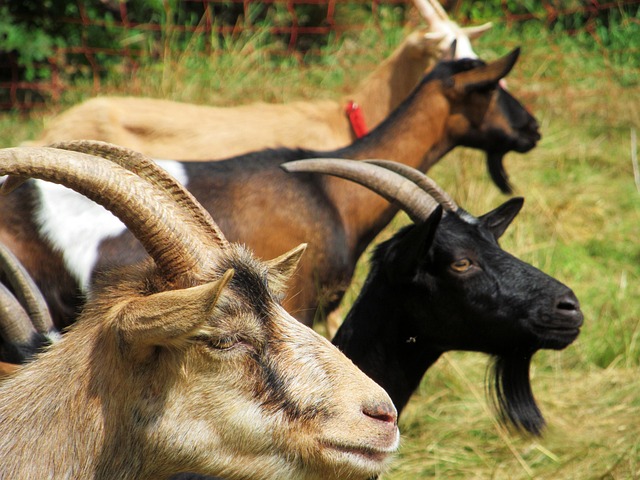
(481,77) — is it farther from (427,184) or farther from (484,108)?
(427,184)

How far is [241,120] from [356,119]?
0.78 m

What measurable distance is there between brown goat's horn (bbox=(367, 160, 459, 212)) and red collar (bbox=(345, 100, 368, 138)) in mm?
2051

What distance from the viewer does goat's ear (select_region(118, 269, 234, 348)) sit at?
1.86 meters

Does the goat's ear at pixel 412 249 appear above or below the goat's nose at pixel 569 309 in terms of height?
above

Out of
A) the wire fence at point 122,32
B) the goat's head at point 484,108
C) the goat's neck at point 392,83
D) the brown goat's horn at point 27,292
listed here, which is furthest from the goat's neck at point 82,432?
the wire fence at point 122,32

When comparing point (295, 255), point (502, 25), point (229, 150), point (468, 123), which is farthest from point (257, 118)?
point (502, 25)

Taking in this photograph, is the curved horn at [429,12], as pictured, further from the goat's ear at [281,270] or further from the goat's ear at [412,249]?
the goat's ear at [281,270]

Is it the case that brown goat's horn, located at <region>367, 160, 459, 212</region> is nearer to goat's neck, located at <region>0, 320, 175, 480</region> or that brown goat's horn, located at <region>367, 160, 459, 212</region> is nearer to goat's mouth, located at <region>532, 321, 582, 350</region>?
goat's mouth, located at <region>532, 321, 582, 350</region>

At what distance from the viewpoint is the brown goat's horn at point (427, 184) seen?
3.52 m

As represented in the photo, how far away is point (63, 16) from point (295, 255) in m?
7.06

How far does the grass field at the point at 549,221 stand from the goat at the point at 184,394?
73.7 inches

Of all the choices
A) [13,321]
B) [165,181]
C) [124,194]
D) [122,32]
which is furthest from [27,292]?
[122,32]

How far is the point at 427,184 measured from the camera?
3559 mm

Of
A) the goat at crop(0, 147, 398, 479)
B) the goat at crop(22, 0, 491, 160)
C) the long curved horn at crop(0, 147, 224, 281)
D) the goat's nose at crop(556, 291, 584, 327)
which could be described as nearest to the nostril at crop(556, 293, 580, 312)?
the goat's nose at crop(556, 291, 584, 327)
